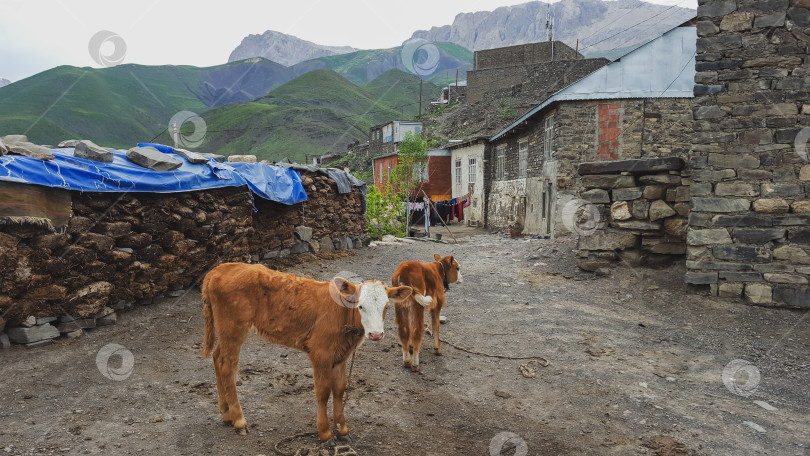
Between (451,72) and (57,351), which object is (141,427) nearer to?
(57,351)

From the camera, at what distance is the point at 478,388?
4988mm

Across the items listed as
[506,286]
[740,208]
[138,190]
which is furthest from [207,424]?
[740,208]

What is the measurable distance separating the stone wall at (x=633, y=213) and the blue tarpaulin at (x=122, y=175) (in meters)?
6.69

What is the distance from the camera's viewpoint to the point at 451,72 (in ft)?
639

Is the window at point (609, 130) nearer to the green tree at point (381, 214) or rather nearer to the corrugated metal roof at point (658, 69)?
the corrugated metal roof at point (658, 69)

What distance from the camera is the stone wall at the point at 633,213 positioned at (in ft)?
29.6

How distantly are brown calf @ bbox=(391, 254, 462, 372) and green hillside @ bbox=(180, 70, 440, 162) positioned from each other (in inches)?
2529

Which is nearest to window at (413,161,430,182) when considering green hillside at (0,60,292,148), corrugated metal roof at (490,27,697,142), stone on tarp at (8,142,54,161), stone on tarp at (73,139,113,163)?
corrugated metal roof at (490,27,697,142)

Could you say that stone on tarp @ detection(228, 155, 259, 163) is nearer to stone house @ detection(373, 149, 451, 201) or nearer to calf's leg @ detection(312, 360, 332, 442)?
calf's leg @ detection(312, 360, 332, 442)

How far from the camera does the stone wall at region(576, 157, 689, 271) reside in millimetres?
9031

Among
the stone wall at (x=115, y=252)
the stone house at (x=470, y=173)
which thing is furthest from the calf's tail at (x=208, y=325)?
the stone house at (x=470, y=173)

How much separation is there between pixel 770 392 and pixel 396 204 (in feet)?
51.1

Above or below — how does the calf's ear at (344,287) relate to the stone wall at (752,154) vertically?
below

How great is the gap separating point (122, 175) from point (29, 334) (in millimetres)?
2216
